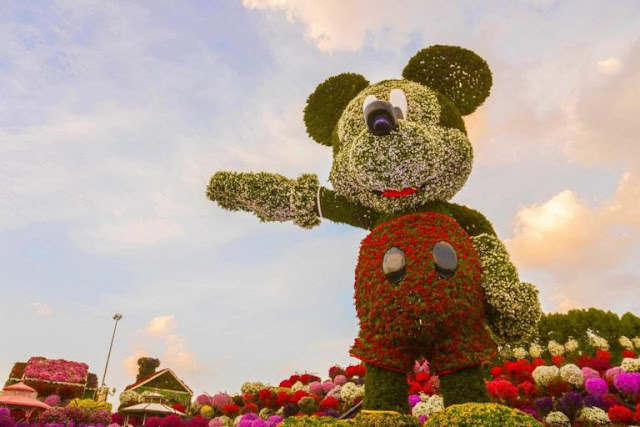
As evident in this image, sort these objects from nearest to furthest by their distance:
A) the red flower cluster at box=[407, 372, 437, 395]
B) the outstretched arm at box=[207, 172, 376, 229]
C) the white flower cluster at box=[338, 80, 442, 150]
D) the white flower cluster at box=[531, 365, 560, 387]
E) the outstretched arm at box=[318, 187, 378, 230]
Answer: the white flower cluster at box=[338, 80, 442, 150]
the outstretched arm at box=[318, 187, 378, 230]
the outstretched arm at box=[207, 172, 376, 229]
the white flower cluster at box=[531, 365, 560, 387]
the red flower cluster at box=[407, 372, 437, 395]

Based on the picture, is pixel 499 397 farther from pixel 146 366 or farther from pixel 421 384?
pixel 146 366

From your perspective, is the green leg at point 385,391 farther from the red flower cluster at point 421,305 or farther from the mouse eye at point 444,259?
the mouse eye at point 444,259

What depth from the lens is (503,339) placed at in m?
6.65

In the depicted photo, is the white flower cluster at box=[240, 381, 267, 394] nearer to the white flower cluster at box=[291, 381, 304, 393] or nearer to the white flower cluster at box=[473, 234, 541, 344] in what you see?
the white flower cluster at box=[291, 381, 304, 393]

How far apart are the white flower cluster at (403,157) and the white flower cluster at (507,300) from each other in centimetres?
127

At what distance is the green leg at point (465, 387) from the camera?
5.95m

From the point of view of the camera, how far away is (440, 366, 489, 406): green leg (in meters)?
5.95

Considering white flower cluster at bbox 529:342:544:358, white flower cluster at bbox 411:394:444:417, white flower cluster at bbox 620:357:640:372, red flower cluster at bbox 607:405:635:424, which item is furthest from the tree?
red flower cluster at bbox 607:405:635:424

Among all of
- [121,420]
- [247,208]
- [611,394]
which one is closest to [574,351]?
[611,394]

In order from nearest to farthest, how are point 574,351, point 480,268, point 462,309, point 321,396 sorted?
point 462,309
point 480,268
point 321,396
point 574,351

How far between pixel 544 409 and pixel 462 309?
3392 mm

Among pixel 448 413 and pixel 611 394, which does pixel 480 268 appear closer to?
pixel 448 413

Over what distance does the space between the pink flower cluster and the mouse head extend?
19051 millimetres

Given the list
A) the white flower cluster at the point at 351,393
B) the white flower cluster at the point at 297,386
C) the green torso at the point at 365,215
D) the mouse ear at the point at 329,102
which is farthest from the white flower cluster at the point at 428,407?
the mouse ear at the point at 329,102
